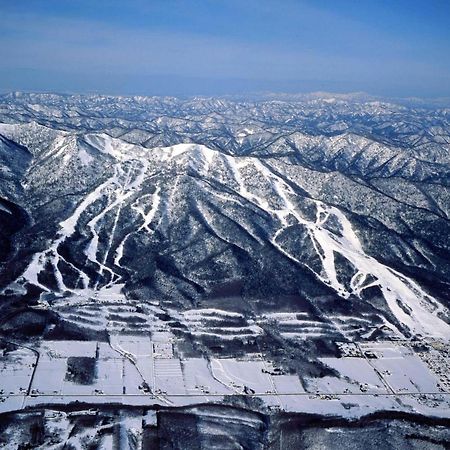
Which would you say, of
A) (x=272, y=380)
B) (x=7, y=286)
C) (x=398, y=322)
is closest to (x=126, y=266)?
(x=7, y=286)

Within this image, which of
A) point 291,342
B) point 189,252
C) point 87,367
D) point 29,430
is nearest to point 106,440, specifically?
point 29,430

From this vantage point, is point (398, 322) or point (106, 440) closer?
point (106, 440)

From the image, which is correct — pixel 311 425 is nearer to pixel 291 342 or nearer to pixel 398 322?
pixel 291 342

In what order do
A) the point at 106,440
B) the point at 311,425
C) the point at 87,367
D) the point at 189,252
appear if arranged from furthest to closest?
1. the point at 189,252
2. the point at 87,367
3. the point at 311,425
4. the point at 106,440

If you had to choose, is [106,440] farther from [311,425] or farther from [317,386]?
[317,386]

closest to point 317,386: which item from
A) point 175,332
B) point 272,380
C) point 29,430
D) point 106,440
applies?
point 272,380

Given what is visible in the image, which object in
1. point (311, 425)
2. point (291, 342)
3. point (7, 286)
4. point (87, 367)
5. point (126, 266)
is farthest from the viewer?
point (126, 266)

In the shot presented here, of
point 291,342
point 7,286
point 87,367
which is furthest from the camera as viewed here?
point 7,286

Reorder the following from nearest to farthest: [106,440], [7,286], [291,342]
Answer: [106,440], [291,342], [7,286]

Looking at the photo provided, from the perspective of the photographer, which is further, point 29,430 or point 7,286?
point 7,286
